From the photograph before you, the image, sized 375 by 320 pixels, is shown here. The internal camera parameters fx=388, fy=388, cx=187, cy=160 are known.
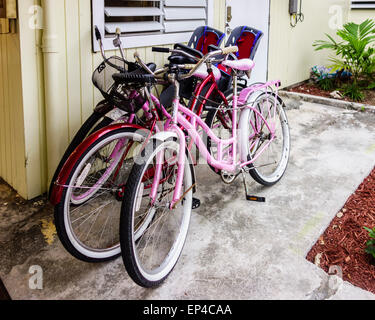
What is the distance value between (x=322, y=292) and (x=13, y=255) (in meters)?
1.78

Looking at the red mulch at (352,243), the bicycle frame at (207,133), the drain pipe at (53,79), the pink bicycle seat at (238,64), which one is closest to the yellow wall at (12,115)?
the drain pipe at (53,79)

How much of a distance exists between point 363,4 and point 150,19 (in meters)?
5.26

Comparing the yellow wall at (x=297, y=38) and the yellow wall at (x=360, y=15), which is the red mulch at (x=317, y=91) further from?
the yellow wall at (x=360, y=15)

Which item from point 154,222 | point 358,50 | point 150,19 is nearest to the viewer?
point 154,222

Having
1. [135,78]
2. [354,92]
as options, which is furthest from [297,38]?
[135,78]

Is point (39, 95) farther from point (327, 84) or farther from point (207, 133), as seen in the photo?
point (327, 84)

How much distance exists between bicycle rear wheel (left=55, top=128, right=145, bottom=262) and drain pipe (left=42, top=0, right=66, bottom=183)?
375 millimetres

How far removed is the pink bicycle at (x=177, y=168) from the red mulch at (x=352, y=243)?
0.59m

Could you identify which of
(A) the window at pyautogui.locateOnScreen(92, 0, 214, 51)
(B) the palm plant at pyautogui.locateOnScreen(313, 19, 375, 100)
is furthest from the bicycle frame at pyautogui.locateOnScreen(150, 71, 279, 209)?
(B) the palm plant at pyautogui.locateOnScreen(313, 19, 375, 100)

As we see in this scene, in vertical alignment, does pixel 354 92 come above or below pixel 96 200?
above

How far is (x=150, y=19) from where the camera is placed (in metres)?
3.47

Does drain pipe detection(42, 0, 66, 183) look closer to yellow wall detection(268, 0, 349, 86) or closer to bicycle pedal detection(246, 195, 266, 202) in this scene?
bicycle pedal detection(246, 195, 266, 202)

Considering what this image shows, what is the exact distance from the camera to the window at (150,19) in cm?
303

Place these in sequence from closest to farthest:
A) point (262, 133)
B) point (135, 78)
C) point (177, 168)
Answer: point (135, 78), point (177, 168), point (262, 133)
